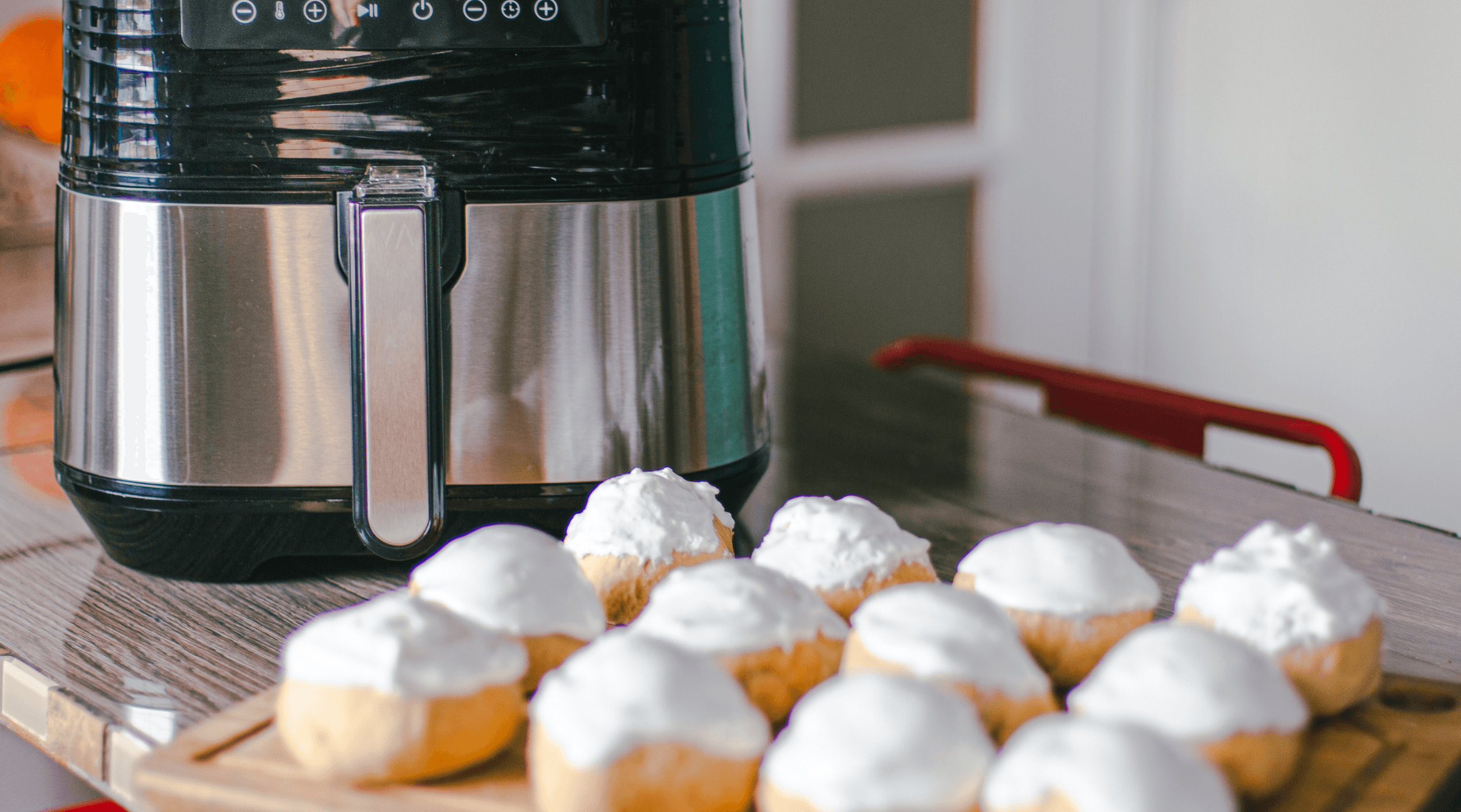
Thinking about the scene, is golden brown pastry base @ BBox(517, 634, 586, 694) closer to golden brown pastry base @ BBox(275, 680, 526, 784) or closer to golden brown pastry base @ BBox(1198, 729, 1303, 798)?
golden brown pastry base @ BBox(275, 680, 526, 784)

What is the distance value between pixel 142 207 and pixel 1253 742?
477mm

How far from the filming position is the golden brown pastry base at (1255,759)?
0.37 m

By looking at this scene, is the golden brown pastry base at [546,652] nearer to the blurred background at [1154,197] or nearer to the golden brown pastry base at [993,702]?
the golden brown pastry base at [993,702]

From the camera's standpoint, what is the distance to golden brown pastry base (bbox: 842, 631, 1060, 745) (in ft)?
Answer: 1.27

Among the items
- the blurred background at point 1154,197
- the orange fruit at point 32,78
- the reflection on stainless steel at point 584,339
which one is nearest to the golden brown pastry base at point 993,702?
the reflection on stainless steel at point 584,339

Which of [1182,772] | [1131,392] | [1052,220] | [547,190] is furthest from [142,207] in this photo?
[1052,220]

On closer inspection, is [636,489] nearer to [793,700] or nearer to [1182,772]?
[793,700]

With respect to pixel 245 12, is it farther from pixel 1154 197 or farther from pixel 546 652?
pixel 1154 197

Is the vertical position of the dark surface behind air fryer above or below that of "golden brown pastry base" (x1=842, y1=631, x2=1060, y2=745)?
above

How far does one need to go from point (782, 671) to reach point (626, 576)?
0.33ft

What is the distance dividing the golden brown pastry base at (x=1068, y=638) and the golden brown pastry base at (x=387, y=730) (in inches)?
6.6

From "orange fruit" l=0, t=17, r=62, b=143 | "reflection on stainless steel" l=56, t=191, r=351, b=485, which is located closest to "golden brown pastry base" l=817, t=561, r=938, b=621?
"reflection on stainless steel" l=56, t=191, r=351, b=485

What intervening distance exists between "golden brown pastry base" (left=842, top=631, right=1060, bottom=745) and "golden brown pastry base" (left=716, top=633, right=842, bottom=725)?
0.02m

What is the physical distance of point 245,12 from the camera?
54 cm
